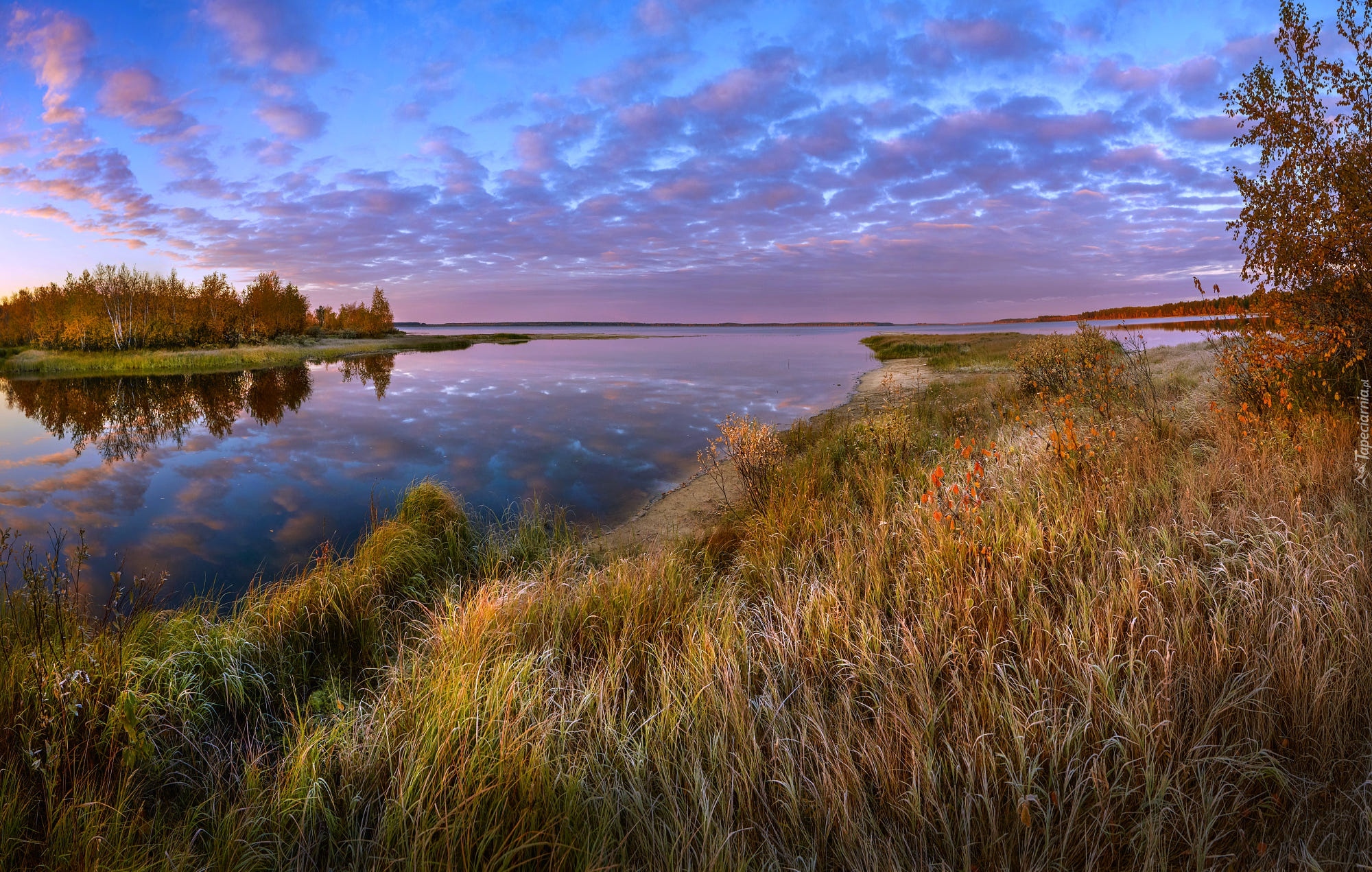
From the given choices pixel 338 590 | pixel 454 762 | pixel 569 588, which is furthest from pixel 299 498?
pixel 454 762

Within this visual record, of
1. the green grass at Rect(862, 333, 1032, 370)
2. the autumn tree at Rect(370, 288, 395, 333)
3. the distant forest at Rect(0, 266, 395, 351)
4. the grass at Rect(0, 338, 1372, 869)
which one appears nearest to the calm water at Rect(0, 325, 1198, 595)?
the grass at Rect(0, 338, 1372, 869)

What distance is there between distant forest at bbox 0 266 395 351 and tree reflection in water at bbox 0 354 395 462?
66.3 ft

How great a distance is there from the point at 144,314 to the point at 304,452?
6217 cm

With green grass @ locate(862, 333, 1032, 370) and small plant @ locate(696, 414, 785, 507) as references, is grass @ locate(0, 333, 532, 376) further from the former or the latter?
green grass @ locate(862, 333, 1032, 370)

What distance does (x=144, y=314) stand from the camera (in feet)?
194

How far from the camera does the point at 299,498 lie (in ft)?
40.4

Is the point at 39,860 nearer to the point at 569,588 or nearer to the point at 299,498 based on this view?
the point at 569,588

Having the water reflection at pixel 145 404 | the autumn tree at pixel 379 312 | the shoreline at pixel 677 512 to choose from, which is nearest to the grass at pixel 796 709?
the shoreline at pixel 677 512

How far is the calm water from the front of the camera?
34.8 feet

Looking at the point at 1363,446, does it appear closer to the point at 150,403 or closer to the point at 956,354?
the point at 956,354

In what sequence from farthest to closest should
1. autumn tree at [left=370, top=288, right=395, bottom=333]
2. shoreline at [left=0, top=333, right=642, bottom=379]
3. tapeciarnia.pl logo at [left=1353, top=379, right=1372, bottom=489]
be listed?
autumn tree at [left=370, top=288, right=395, bottom=333] → shoreline at [left=0, top=333, right=642, bottom=379] → tapeciarnia.pl logo at [left=1353, top=379, right=1372, bottom=489]

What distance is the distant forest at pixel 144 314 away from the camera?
54.7 meters

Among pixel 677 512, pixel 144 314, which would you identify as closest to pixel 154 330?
pixel 144 314

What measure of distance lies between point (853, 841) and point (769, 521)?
15.6ft
